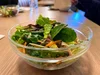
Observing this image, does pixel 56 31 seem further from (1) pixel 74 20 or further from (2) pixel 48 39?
(1) pixel 74 20

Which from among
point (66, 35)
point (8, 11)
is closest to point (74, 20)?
point (8, 11)

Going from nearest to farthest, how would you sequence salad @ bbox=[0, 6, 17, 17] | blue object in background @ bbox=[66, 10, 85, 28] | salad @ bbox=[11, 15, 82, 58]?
1. salad @ bbox=[11, 15, 82, 58]
2. blue object in background @ bbox=[66, 10, 85, 28]
3. salad @ bbox=[0, 6, 17, 17]

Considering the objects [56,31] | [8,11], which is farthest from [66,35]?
[8,11]

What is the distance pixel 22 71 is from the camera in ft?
1.77

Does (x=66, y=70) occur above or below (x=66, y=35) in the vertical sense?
below

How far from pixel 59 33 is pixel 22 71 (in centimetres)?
19

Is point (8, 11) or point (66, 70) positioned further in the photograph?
point (8, 11)

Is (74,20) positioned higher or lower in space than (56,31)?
lower

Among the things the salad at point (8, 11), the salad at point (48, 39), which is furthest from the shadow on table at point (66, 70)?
the salad at point (8, 11)

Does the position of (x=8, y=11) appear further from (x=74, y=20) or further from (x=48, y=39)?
(x=48, y=39)

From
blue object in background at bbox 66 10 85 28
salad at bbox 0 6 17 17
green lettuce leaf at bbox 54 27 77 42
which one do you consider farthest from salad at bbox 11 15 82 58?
salad at bbox 0 6 17 17

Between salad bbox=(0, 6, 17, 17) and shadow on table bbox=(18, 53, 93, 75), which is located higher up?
salad bbox=(0, 6, 17, 17)

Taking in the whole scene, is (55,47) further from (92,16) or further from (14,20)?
(92,16)

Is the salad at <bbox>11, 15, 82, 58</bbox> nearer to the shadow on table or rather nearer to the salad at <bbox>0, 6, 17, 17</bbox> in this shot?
the shadow on table
